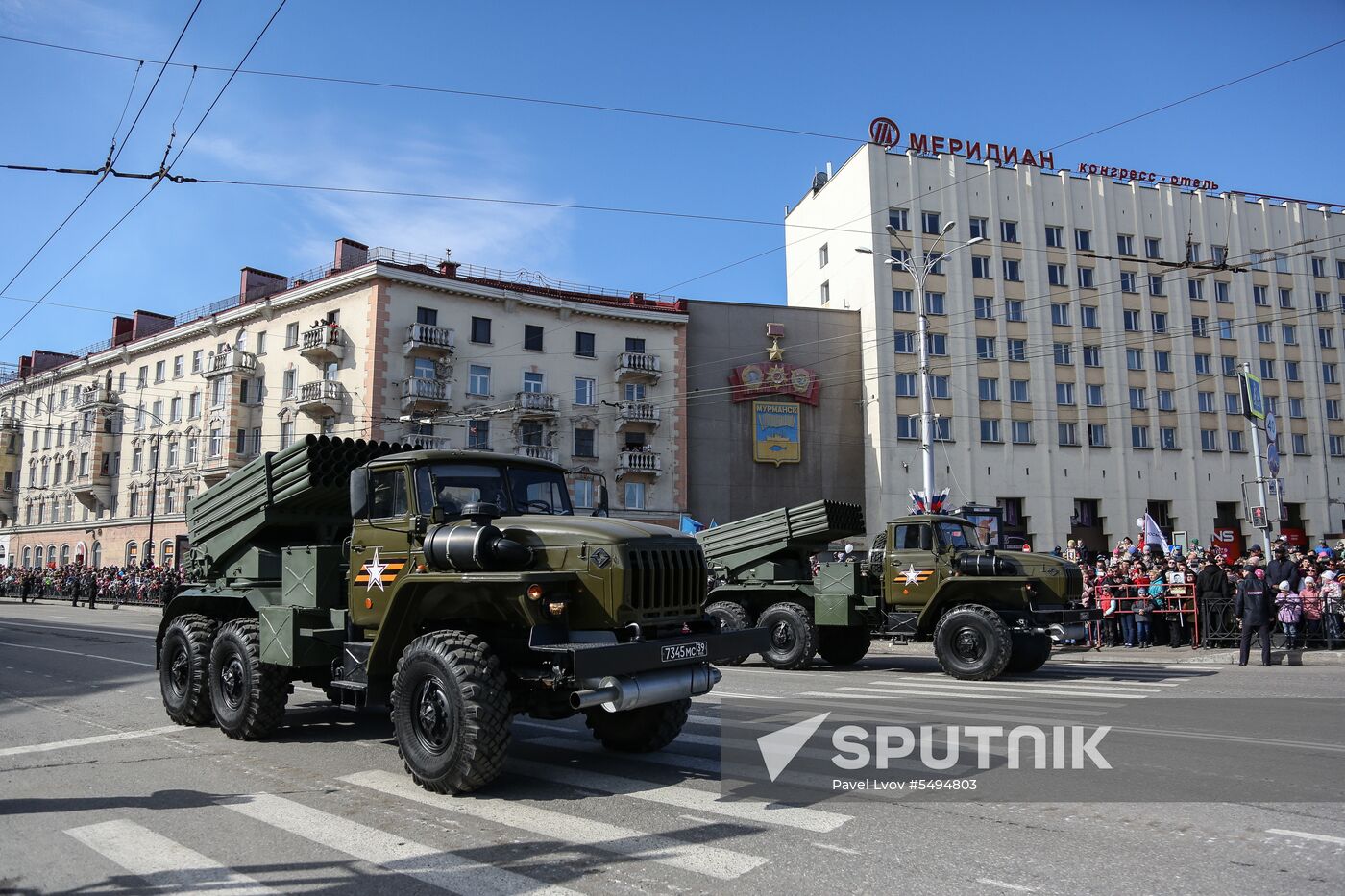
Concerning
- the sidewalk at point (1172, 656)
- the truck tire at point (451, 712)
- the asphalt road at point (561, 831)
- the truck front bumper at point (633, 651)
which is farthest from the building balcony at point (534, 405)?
the truck front bumper at point (633, 651)

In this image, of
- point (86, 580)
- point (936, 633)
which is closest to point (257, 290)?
point (86, 580)

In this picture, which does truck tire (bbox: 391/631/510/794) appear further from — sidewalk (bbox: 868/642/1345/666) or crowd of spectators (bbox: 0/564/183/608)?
crowd of spectators (bbox: 0/564/183/608)

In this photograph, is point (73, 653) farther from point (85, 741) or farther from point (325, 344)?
point (325, 344)

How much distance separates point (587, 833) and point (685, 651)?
1.51m

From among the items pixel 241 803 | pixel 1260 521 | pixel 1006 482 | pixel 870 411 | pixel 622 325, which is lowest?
pixel 241 803

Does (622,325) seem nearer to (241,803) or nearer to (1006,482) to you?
(1006,482)

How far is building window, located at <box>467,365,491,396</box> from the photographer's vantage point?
44625 mm

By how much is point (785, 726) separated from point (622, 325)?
3963 centimetres

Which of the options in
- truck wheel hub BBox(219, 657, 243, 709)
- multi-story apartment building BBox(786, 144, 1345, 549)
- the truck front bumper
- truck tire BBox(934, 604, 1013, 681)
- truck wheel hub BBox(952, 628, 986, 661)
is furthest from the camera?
multi-story apartment building BBox(786, 144, 1345, 549)

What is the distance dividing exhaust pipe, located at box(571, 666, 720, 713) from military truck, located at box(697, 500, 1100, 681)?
6.91 metres

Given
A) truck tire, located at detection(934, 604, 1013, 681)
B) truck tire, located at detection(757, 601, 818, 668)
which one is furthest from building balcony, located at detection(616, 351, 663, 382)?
truck tire, located at detection(934, 604, 1013, 681)

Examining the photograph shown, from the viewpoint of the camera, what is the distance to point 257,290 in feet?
164

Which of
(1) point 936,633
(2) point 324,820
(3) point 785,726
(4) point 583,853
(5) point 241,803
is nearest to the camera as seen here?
(4) point 583,853

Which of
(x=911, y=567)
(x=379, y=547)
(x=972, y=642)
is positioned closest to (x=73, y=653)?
(x=379, y=547)
